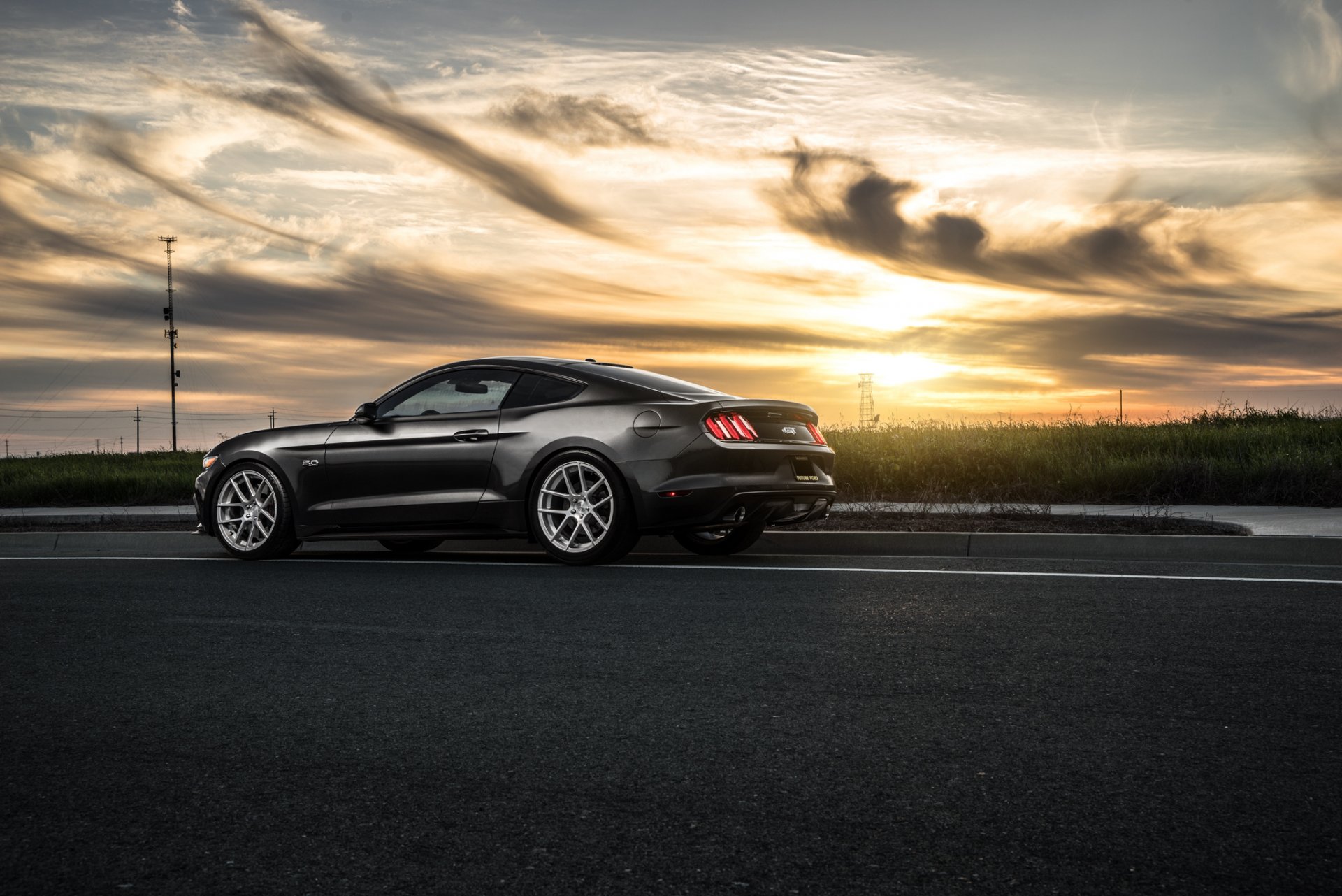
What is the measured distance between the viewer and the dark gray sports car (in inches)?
354

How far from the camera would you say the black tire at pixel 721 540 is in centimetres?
1039

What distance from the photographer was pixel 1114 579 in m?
7.93

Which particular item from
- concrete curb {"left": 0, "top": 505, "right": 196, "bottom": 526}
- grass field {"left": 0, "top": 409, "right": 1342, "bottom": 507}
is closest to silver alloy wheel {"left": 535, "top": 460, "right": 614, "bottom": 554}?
grass field {"left": 0, "top": 409, "right": 1342, "bottom": 507}

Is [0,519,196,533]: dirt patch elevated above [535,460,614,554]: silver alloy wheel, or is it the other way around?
[535,460,614,554]: silver alloy wheel

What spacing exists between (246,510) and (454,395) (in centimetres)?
212

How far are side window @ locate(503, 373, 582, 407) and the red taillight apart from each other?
3.73ft

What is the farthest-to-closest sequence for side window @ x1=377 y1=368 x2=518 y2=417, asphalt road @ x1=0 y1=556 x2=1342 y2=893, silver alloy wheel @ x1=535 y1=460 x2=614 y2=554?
side window @ x1=377 y1=368 x2=518 y2=417 → silver alloy wheel @ x1=535 y1=460 x2=614 y2=554 → asphalt road @ x1=0 y1=556 x2=1342 y2=893

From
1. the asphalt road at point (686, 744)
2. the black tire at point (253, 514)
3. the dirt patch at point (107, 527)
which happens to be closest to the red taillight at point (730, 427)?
the asphalt road at point (686, 744)

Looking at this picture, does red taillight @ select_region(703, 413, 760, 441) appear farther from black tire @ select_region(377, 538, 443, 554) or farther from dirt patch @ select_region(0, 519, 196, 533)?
dirt patch @ select_region(0, 519, 196, 533)

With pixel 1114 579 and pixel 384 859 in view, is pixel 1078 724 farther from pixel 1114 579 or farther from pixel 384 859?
pixel 1114 579

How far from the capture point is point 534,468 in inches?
367

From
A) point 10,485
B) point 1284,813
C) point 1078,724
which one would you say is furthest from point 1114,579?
point 10,485

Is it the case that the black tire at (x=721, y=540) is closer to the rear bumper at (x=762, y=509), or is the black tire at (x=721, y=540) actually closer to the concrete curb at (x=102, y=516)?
the rear bumper at (x=762, y=509)

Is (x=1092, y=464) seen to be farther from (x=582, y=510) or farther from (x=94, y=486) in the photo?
(x=94, y=486)
